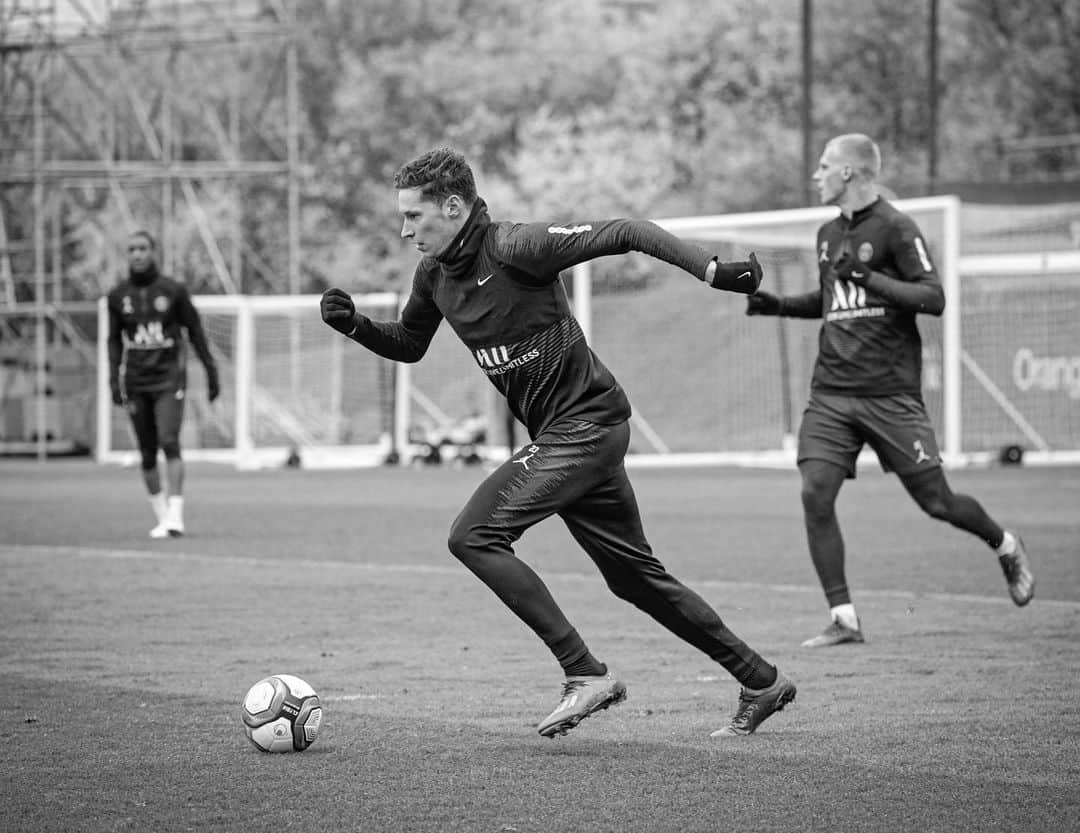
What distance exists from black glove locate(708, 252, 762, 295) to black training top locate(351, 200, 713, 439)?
0.53 metres

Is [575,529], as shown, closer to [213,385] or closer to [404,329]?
[404,329]

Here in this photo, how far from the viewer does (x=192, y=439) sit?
3341cm

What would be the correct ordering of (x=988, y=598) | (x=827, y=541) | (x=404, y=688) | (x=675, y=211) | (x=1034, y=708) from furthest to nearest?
(x=675, y=211), (x=988, y=598), (x=827, y=541), (x=404, y=688), (x=1034, y=708)

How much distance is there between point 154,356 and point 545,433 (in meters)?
8.98

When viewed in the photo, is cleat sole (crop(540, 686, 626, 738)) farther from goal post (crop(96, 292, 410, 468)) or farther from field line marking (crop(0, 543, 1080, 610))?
goal post (crop(96, 292, 410, 468))

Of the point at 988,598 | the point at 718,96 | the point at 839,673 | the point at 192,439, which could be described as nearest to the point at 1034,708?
the point at 839,673

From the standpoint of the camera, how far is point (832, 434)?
8781mm

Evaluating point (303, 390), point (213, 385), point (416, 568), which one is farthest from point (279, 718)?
point (303, 390)

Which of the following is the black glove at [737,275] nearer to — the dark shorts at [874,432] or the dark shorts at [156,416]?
the dark shorts at [874,432]

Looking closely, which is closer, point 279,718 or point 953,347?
point 279,718

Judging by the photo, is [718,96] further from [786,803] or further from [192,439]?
[786,803]

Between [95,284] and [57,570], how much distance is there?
29769 mm

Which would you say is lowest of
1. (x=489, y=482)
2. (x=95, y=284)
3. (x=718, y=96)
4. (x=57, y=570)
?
(x=57, y=570)

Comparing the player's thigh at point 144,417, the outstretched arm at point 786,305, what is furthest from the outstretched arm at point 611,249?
the player's thigh at point 144,417
